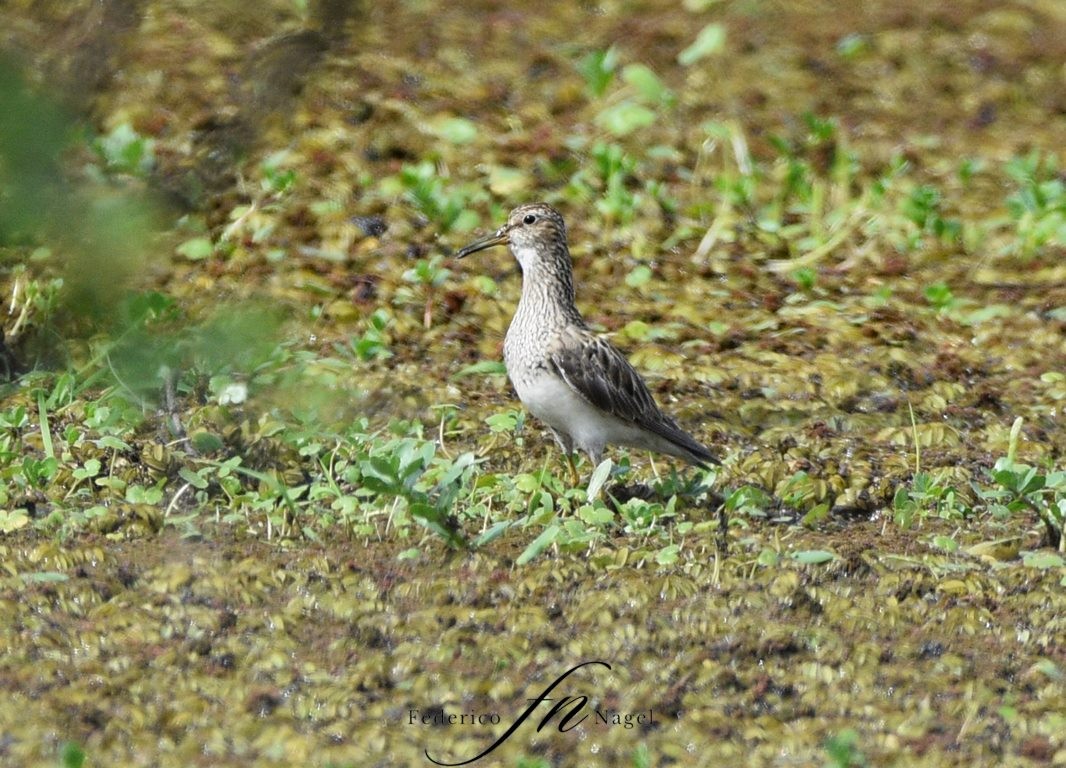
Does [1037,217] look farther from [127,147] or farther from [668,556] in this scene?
[127,147]

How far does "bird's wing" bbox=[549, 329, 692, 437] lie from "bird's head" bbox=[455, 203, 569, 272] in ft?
1.79

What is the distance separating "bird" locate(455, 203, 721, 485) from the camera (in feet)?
22.4

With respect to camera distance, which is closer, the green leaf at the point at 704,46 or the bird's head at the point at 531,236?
the bird's head at the point at 531,236

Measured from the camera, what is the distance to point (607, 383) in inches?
270

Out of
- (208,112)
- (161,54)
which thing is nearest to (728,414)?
(208,112)

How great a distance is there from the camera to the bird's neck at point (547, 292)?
7.18 m

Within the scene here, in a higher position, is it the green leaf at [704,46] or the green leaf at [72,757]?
the green leaf at [72,757]

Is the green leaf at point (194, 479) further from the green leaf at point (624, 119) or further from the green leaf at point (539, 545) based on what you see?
the green leaf at point (624, 119)

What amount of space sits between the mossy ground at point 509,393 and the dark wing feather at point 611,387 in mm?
279

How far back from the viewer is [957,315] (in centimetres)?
890

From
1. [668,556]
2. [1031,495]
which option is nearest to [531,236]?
[668,556]

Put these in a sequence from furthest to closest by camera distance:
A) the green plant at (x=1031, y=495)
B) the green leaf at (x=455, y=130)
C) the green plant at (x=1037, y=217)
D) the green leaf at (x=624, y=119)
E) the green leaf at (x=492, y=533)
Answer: the green leaf at (x=624, y=119), the green leaf at (x=455, y=130), the green plant at (x=1037, y=217), the green plant at (x=1031, y=495), the green leaf at (x=492, y=533)

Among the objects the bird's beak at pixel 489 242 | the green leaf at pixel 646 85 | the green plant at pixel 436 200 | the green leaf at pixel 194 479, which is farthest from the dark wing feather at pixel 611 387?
the green leaf at pixel 646 85

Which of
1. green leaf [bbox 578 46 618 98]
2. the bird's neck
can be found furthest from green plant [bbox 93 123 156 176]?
green leaf [bbox 578 46 618 98]
